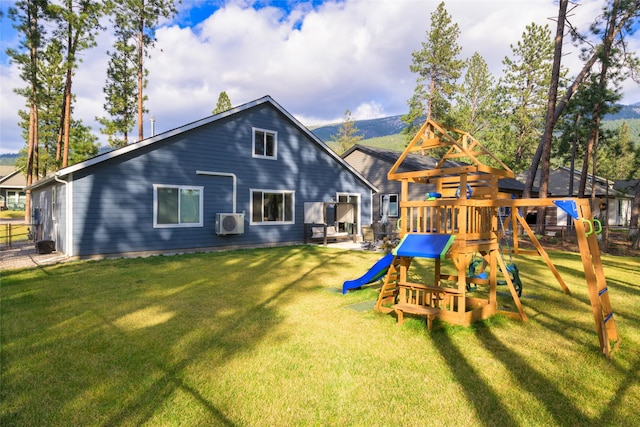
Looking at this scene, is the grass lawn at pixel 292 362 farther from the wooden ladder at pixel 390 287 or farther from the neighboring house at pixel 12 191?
the neighboring house at pixel 12 191

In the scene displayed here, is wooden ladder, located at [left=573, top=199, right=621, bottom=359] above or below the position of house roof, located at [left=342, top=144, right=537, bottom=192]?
below

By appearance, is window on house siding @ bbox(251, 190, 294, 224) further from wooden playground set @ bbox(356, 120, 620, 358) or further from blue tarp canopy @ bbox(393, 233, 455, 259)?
blue tarp canopy @ bbox(393, 233, 455, 259)

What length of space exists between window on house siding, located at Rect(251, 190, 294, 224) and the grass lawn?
774 centimetres

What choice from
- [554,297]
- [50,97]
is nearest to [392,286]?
[554,297]

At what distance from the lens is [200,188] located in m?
13.2

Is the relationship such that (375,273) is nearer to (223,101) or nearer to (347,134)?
(223,101)

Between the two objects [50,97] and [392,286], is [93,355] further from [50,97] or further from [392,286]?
[50,97]

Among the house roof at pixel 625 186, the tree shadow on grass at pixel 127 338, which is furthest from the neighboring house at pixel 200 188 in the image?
the house roof at pixel 625 186

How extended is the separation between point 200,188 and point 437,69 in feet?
95.5

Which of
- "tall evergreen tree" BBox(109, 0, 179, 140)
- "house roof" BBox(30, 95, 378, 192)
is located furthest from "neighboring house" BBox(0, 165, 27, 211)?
"house roof" BBox(30, 95, 378, 192)

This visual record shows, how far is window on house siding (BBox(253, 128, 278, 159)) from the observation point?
588 inches

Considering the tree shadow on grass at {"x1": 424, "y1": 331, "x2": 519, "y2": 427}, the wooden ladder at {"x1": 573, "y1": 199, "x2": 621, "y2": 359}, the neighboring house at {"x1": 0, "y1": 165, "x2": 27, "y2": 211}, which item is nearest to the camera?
the tree shadow on grass at {"x1": 424, "y1": 331, "x2": 519, "y2": 427}

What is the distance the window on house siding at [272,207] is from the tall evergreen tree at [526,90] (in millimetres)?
26324

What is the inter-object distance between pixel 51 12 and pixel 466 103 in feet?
129
